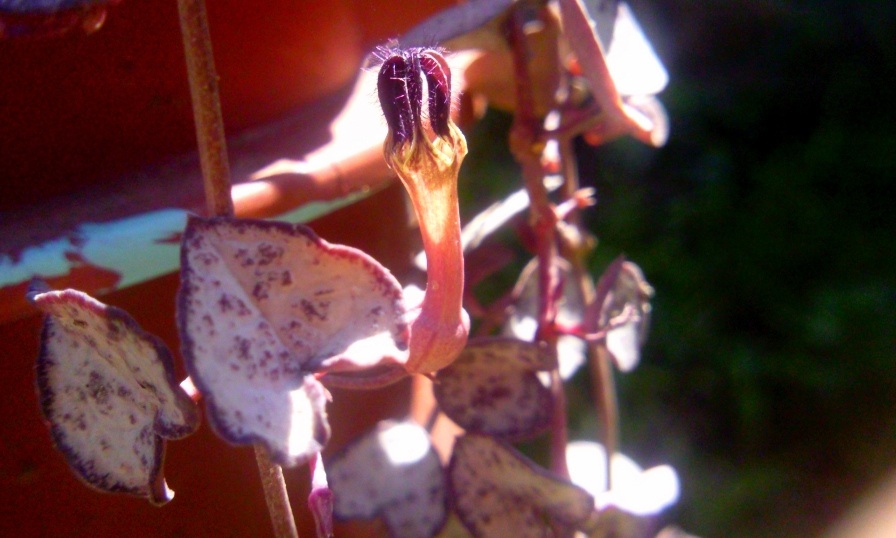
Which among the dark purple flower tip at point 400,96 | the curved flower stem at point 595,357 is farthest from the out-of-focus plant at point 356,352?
the curved flower stem at point 595,357

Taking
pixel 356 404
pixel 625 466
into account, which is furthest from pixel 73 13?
pixel 625 466

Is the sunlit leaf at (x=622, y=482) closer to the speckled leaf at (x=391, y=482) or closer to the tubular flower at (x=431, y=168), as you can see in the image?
the speckled leaf at (x=391, y=482)

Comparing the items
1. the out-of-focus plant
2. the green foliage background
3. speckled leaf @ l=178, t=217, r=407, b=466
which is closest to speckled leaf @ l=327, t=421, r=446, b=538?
the out-of-focus plant

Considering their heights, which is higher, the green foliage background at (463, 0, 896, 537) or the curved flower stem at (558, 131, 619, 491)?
the curved flower stem at (558, 131, 619, 491)

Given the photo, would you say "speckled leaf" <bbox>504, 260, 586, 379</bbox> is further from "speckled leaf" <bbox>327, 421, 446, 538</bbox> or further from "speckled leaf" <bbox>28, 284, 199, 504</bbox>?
"speckled leaf" <bbox>28, 284, 199, 504</bbox>

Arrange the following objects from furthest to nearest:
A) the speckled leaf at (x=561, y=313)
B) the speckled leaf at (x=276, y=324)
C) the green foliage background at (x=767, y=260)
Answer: the green foliage background at (x=767, y=260) → the speckled leaf at (x=561, y=313) → the speckled leaf at (x=276, y=324)

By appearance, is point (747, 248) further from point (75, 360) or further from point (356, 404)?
point (75, 360)

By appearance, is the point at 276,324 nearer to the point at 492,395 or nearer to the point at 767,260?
the point at 492,395
